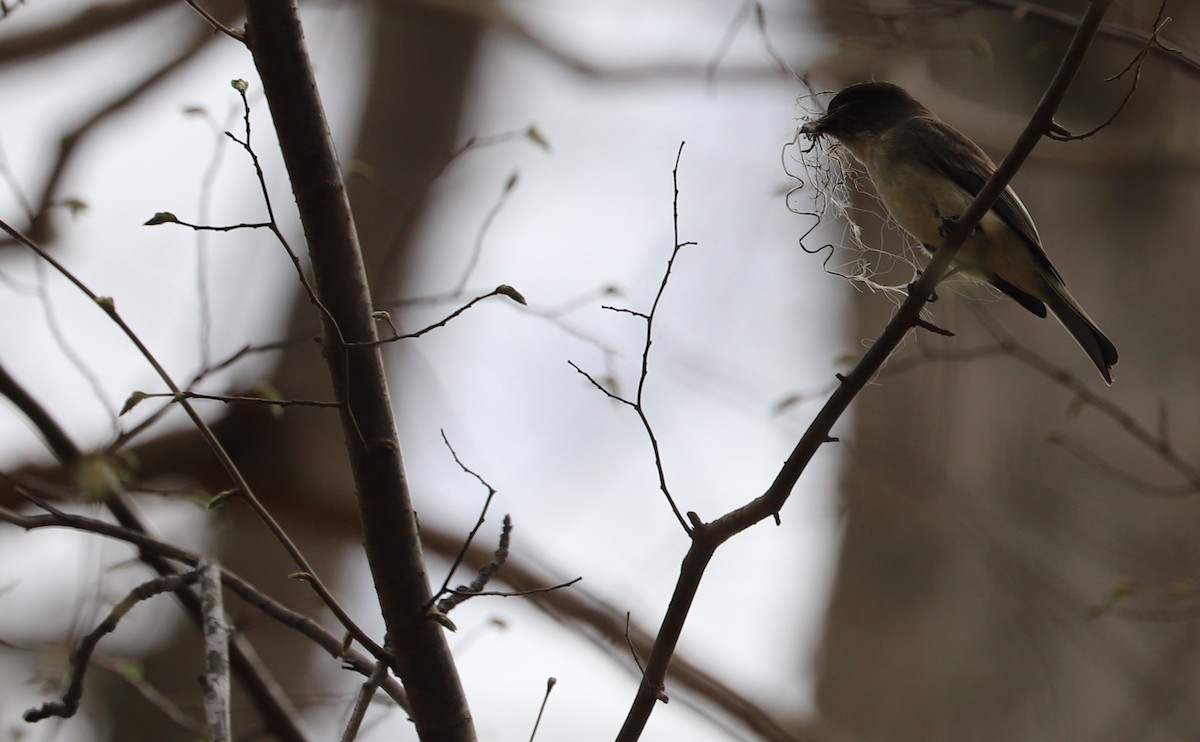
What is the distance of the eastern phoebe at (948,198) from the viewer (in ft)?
10.00

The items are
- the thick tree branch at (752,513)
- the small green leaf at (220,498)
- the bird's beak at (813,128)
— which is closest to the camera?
the thick tree branch at (752,513)

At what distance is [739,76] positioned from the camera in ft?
16.1

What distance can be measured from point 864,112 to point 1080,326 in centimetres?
88

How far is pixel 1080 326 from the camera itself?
10.3 feet

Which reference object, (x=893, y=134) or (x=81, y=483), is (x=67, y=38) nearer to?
(x=81, y=483)

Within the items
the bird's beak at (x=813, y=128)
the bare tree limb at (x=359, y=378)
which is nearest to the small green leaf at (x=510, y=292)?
the bare tree limb at (x=359, y=378)

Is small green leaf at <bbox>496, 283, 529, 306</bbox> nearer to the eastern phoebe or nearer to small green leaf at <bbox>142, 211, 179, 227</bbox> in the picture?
small green leaf at <bbox>142, 211, 179, 227</bbox>

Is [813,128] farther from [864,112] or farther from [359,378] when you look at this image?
[359,378]

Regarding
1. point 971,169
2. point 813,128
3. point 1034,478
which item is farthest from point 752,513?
point 1034,478

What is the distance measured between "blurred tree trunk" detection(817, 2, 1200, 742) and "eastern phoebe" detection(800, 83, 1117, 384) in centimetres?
115

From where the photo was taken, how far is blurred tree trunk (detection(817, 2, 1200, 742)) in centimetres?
451

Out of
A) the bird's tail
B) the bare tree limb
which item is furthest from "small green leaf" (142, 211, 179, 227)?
the bird's tail

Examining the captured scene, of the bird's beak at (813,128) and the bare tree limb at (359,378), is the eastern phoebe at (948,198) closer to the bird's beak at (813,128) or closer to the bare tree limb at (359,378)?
the bird's beak at (813,128)

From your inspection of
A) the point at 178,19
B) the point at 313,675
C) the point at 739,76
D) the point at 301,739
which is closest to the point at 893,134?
the point at 739,76
